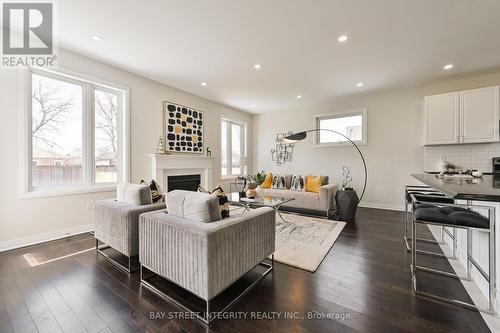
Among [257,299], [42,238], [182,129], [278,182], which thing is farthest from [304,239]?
[42,238]

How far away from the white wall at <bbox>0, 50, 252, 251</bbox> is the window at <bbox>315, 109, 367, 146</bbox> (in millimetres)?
3790

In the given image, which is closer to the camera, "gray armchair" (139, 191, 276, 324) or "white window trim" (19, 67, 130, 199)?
"gray armchair" (139, 191, 276, 324)

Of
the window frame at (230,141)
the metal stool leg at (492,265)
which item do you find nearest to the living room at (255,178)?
the metal stool leg at (492,265)

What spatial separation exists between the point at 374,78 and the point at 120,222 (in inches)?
189

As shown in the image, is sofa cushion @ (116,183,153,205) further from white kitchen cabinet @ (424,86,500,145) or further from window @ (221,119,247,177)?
white kitchen cabinet @ (424,86,500,145)

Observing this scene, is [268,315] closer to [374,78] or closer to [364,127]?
[374,78]

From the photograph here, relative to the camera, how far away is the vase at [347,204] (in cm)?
392

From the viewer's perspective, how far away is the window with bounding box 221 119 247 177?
6148 mm

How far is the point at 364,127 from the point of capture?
5.06 meters

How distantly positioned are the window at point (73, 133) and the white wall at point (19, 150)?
5.9 inches

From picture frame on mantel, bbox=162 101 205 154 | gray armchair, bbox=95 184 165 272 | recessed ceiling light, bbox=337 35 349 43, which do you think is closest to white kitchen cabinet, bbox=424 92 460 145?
recessed ceiling light, bbox=337 35 349 43

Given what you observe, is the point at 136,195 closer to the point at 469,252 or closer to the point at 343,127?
the point at 469,252

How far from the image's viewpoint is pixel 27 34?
9.00 ft

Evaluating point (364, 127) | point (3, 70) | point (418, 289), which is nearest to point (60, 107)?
point (3, 70)
